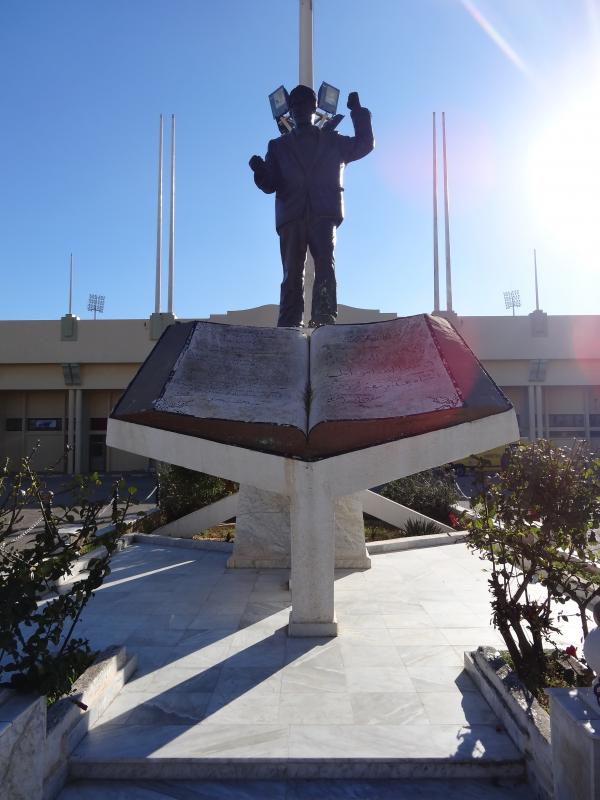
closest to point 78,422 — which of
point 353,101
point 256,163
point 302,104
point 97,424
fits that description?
point 97,424

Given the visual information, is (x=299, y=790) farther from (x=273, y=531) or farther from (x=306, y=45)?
(x=306, y=45)

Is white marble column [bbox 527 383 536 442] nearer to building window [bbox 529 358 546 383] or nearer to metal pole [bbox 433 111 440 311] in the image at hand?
building window [bbox 529 358 546 383]

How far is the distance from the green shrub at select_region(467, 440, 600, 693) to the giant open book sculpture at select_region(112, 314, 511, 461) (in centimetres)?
113

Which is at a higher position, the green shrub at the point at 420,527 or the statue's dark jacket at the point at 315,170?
the statue's dark jacket at the point at 315,170

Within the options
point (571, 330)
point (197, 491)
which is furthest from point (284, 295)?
point (571, 330)

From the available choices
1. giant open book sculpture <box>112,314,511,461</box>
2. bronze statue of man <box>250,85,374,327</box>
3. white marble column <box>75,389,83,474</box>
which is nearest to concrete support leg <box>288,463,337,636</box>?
giant open book sculpture <box>112,314,511,461</box>

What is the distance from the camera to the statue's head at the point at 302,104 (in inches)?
302

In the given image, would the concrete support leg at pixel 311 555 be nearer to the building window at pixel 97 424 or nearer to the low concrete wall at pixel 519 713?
the low concrete wall at pixel 519 713

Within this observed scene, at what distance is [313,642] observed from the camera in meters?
4.90

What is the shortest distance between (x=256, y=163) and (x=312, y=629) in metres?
5.70

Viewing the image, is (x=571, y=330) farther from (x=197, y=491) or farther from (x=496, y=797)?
(x=496, y=797)

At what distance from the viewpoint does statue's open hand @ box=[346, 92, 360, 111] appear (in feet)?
24.9

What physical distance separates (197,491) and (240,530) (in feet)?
9.86

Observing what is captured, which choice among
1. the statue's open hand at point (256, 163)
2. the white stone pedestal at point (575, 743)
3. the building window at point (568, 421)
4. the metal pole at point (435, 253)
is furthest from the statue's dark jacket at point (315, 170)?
the building window at point (568, 421)
